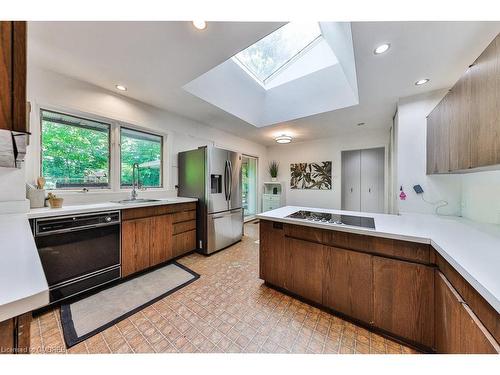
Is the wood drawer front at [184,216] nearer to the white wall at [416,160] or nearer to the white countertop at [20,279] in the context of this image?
the white countertop at [20,279]

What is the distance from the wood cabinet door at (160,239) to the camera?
2.41 meters

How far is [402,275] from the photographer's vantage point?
1.32m

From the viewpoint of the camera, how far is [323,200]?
16.4 ft

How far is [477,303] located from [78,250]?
9.48 ft

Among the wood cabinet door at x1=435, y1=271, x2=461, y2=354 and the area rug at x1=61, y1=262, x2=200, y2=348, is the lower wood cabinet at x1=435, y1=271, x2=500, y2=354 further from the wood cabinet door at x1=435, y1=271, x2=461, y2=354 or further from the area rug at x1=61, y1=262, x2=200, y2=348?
the area rug at x1=61, y1=262, x2=200, y2=348

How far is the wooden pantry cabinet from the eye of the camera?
7.14 feet

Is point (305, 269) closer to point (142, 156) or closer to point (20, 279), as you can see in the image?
point (20, 279)

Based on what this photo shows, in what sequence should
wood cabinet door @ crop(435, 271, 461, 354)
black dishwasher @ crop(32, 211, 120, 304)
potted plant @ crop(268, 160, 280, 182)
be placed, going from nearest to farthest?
wood cabinet door @ crop(435, 271, 461, 354) → black dishwasher @ crop(32, 211, 120, 304) → potted plant @ crop(268, 160, 280, 182)

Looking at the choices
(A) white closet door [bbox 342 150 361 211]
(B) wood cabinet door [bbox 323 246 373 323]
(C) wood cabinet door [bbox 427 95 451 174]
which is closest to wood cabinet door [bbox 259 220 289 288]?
(B) wood cabinet door [bbox 323 246 373 323]

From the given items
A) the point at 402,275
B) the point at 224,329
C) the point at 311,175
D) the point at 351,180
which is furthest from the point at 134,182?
the point at 351,180

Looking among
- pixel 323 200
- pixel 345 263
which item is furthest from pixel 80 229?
pixel 323 200

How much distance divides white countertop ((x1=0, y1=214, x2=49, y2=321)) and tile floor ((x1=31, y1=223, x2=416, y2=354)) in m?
0.93
